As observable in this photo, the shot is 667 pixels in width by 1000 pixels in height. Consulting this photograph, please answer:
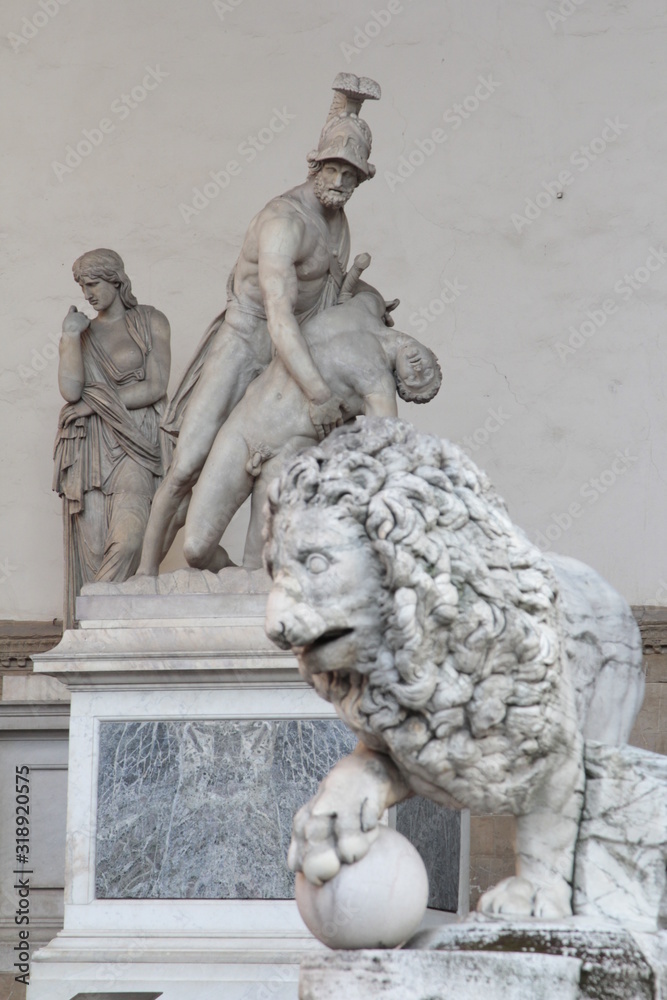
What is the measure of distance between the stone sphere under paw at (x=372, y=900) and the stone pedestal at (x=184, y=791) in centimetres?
276

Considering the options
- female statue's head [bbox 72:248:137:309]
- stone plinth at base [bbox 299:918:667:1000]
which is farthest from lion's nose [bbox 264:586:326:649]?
female statue's head [bbox 72:248:137:309]

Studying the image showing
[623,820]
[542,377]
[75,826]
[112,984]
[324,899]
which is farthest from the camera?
[542,377]

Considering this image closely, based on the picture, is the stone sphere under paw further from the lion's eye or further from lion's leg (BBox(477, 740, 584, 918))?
the lion's eye

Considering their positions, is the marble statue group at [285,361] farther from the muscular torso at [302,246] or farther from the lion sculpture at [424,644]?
the lion sculpture at [424,644]

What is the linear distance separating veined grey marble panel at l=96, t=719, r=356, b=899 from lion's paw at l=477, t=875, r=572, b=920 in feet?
8.94

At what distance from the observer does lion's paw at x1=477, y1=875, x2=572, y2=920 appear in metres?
2.24

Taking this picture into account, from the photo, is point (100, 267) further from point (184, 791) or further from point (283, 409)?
point (184, 791)

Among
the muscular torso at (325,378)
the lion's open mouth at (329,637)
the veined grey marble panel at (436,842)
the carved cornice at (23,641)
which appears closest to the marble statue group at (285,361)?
the muscular torso at (325,378)

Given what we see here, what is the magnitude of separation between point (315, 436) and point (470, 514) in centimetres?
332

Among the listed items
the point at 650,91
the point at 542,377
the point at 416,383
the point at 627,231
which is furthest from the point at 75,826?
the point at 650,91

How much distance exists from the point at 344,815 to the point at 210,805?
296 cm

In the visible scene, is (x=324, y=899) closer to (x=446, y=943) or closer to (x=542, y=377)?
(x=446, y=943)

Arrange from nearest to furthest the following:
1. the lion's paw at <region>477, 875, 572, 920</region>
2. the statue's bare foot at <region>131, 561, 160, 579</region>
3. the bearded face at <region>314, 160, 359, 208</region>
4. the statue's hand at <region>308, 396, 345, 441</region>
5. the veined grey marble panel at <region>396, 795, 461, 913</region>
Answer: the lion's paw at <region>477, 875, 572, 920</region>, the veined grey marble panel at <region>396, 795, 461, 913</region>, the statue's hand at <region>308, 396, 345, 441</region>, the bearded face at <region>314, 160, 359, 208</region>, the statue's bare foot at <region>131, 561, 160, 579</region>

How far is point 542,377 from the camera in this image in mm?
8117
